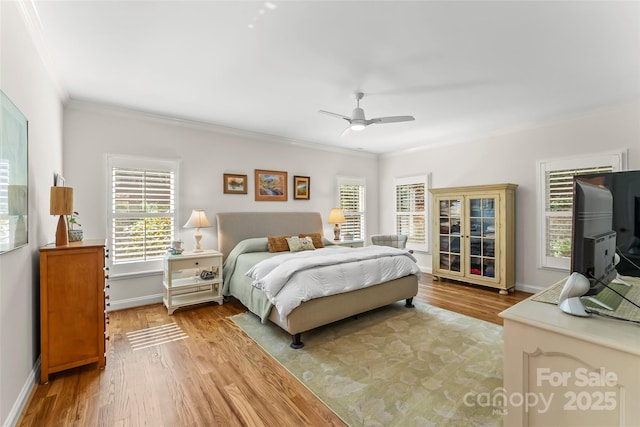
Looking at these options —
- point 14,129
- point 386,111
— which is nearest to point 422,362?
point 386,111

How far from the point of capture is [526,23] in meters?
2.14

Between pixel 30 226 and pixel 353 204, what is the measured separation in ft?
16.8

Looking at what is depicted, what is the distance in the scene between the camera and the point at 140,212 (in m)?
3.94

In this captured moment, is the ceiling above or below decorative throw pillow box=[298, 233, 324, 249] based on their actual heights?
above

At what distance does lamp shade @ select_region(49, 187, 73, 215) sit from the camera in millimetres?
2288

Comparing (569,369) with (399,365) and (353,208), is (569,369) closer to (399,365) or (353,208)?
(399,365)

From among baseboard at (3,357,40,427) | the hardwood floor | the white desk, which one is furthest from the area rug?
baseboard at (3,357,40,427)

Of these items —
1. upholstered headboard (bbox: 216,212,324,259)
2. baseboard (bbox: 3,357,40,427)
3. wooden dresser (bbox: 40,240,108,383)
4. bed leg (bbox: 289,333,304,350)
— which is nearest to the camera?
baseboard (bbox: 3,357,40,427)

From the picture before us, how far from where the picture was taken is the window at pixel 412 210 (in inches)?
235

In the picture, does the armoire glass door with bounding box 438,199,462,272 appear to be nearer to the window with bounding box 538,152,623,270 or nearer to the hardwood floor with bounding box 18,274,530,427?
the window with bounding box 538,152,623,270

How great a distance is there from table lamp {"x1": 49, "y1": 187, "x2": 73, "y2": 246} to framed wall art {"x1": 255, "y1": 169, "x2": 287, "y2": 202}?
9.28ft

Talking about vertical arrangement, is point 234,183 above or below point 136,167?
below

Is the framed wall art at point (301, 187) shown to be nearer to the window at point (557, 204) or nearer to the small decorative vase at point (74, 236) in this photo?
the small decorative vase at point (74, 236)

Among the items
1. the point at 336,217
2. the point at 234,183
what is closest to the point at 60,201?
the point at 234,183
